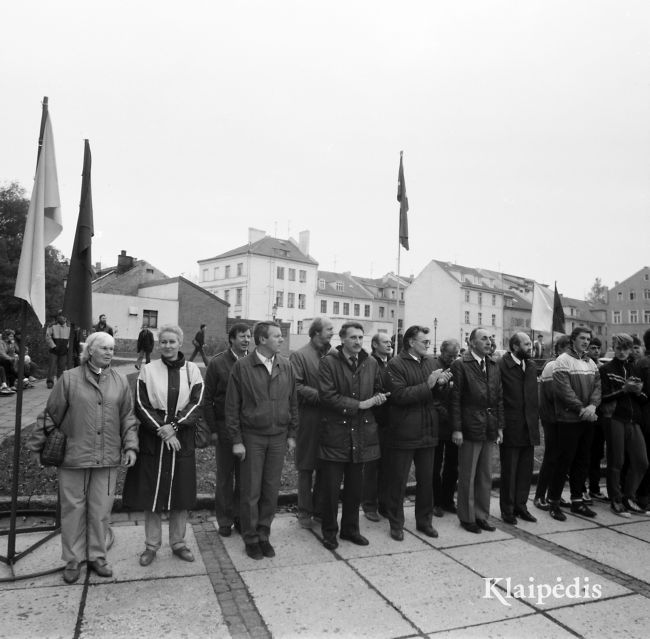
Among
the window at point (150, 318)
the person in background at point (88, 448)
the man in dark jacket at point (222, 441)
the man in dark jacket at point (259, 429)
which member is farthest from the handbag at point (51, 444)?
the window at point (150, 318)

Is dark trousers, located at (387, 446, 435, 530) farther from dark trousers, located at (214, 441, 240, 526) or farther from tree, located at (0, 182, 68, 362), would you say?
tree, located at (0, 182, 68, 362)

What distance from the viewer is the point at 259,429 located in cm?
487

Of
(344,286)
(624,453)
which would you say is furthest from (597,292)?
(624,453)

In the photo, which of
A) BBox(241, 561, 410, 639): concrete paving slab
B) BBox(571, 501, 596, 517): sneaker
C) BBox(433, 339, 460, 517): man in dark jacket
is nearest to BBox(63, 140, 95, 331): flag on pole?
BBox(241, 561, 410, 639): concrete paving slab

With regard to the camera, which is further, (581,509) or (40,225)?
(581,509)

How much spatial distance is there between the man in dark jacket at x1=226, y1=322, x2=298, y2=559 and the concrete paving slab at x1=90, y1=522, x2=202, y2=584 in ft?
1.66

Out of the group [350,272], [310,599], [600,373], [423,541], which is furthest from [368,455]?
[350,272]

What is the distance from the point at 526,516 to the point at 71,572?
4.41 metres

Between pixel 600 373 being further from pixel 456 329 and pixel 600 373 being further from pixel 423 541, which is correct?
pixel 456 329

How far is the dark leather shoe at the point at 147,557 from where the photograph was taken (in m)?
4.42

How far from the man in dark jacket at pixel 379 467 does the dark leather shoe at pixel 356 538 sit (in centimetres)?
59

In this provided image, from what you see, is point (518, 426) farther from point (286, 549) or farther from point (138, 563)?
point (138, 563)

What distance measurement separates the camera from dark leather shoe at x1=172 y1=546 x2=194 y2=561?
4531 millimetres

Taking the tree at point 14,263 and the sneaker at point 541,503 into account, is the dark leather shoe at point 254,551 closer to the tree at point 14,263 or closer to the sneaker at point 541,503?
the sneaker at point 541,503
